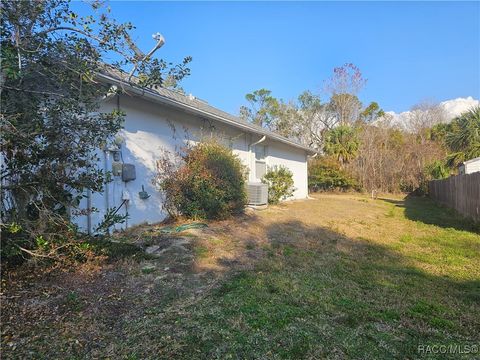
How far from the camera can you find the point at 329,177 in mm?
26531

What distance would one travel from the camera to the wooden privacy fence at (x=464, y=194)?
30.3 ft

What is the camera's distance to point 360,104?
35438 mm

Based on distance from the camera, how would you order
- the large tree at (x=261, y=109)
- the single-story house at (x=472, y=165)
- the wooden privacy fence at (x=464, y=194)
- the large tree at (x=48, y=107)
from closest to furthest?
1. the large tree at (x=48, y=107)
2. the wooden privacy fence at (x=464, y=194)
3. the single-story house at (x=472, y=165)
4. the large tree at (x=261, y=109)

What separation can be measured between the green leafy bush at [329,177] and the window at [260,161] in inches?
527

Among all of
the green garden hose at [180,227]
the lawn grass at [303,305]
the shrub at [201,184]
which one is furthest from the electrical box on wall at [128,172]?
the lawn grass at [303,305]

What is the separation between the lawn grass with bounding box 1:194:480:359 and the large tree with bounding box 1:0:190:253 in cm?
131

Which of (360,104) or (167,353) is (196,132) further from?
(360,104)

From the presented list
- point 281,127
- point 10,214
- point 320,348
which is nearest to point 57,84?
point 10,214

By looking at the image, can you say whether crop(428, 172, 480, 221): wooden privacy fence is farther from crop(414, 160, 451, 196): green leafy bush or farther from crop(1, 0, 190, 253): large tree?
crop(1, 0, 190, 253): large tree

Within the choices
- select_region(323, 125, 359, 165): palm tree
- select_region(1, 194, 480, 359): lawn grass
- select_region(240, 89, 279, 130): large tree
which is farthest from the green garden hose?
select_region(240, 89, 279, 130): large tree

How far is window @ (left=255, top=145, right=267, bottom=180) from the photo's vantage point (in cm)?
1383

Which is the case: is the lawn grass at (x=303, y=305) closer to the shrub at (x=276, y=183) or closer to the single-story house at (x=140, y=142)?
the single-story house at (x=140, y=142)

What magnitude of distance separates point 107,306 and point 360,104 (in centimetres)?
3615

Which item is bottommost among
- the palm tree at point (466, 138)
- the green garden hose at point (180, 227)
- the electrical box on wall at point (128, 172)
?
the green garden hose at point (180, 227)
